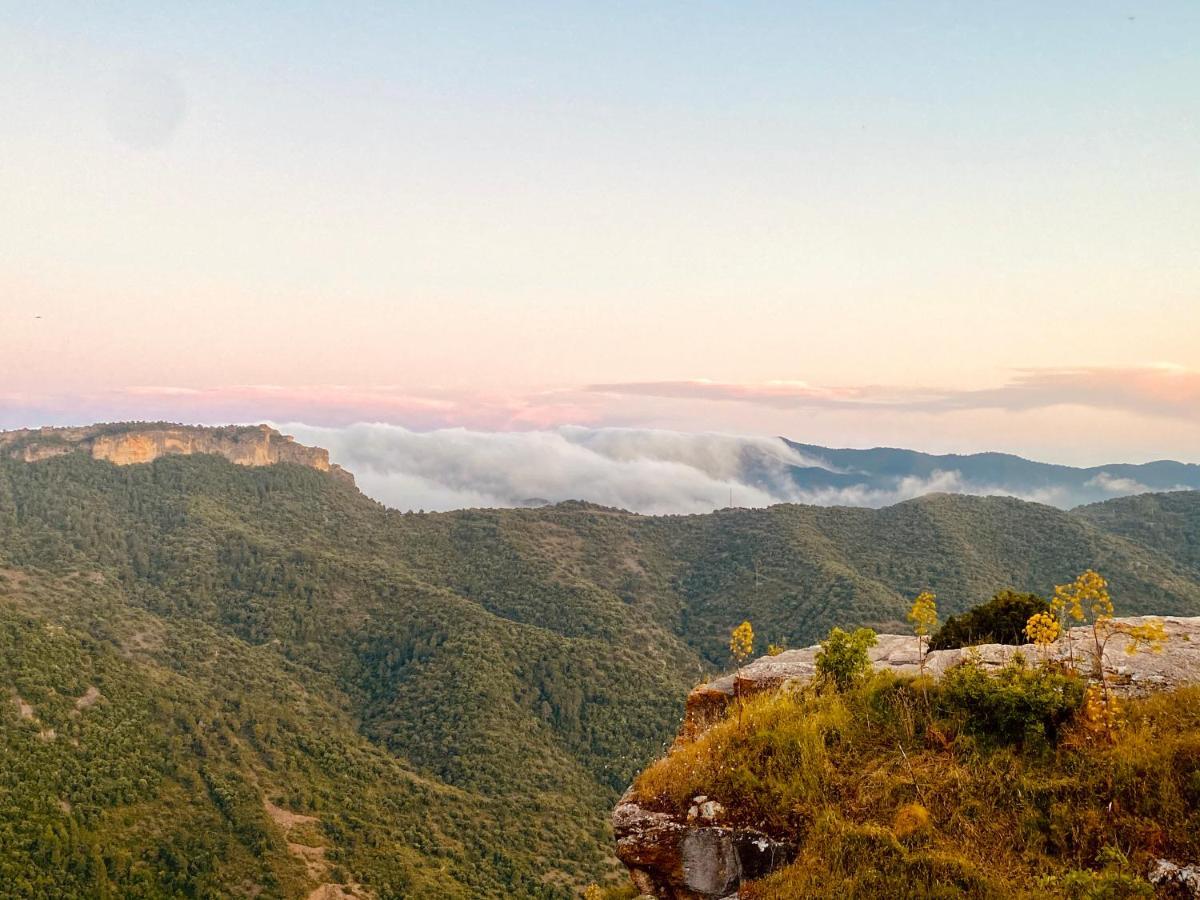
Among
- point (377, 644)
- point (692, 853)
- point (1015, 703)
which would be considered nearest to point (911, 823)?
point (1015, 703)

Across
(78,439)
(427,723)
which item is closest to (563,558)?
(427,723)

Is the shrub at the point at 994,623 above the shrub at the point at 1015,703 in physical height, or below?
below

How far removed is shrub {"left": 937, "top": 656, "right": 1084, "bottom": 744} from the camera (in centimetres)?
703

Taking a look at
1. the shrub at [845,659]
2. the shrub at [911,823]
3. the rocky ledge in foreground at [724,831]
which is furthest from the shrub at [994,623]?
the shrub at [911,823]

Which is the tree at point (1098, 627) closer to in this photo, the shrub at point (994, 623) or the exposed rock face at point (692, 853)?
the exposed rock face at point (692, 853)

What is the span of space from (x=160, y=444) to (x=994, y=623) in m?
181

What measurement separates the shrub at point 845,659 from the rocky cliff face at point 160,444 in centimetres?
17771

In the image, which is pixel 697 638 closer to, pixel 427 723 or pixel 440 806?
pixel 427 723

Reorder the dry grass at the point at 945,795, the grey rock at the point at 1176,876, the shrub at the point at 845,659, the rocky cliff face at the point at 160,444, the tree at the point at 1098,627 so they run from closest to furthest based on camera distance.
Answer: the grey rock at the point at 1176,876
the dry grass at the point at 945,795
the tree at the point at 1098,627
the shrub at the point at 845,659
the rocky cliff face at the point at 160,444

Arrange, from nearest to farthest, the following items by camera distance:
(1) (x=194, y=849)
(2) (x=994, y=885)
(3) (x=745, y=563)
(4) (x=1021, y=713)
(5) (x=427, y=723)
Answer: (2) (x=994, y=885)
(4) (x=1021, y=713)
(1) (x=194, y=849)
(5) (x=427, y=723)
(3) (x=745, y=563)

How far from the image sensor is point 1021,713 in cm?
714

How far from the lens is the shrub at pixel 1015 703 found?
7.03 metres

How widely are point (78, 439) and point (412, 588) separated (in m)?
99.0

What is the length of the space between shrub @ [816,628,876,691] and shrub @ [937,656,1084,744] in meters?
1.43
